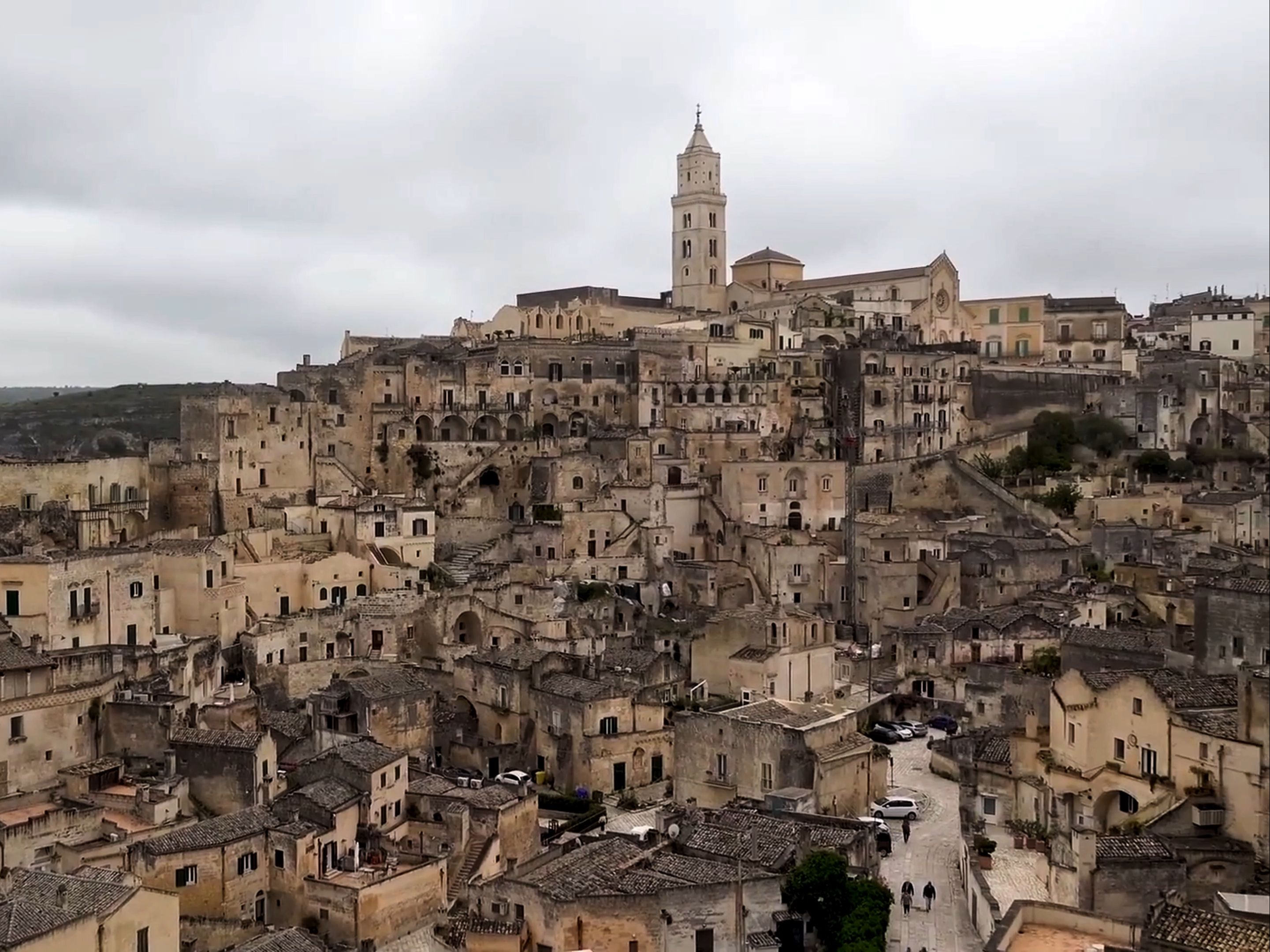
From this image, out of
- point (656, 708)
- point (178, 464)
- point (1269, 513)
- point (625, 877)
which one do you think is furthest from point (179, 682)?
point (1269, 513)

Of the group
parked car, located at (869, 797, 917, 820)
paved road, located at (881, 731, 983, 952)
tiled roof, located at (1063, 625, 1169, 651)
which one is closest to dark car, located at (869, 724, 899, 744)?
paved road, located at (881, 731, 983, 952)

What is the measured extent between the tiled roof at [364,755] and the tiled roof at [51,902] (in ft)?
19.9

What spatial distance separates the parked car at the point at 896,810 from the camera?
1039 inches

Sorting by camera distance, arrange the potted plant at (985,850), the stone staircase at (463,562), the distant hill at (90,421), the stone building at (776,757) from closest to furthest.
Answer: the potted plant at (985,850), the stone building at (776,757), the stone staircase at (463,562), the distant hill at (90,421)

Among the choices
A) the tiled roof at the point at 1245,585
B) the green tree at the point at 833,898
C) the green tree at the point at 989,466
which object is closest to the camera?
the green tree at the point at 833,898

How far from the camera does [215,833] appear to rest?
2161 cm

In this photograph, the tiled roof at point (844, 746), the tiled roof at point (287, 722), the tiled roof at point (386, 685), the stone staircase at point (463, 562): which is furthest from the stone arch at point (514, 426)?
the tiled roof at point (844, 746)

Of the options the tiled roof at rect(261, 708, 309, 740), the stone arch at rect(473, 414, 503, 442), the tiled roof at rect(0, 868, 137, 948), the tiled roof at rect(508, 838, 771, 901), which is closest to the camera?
the tiled roof at rect(0, 868, 137, 948)

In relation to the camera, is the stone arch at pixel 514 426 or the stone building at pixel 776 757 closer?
the stone building at pixel 776 757

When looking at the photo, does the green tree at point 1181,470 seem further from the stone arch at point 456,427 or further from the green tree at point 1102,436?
the stone arch at point 456,427

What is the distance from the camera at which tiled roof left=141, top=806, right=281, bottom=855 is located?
830 inches

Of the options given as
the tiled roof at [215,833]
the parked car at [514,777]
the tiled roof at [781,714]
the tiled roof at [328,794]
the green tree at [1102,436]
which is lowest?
the parked car at [514,777]

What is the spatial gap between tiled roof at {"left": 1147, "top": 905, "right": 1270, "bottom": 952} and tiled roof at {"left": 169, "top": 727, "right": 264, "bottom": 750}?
51.1 ft

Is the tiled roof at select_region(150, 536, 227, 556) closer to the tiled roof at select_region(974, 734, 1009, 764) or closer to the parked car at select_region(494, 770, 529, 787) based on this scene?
the parked car at select_region(494, 770, 529, 787)
